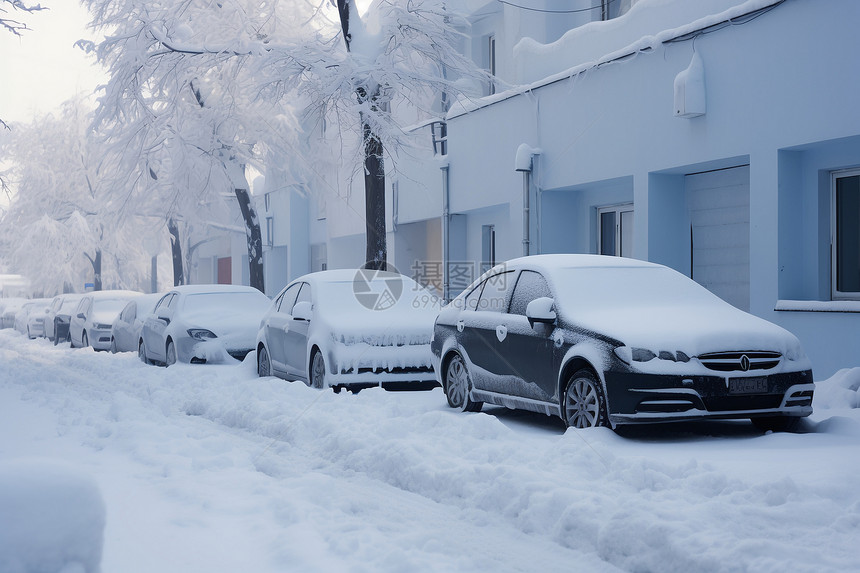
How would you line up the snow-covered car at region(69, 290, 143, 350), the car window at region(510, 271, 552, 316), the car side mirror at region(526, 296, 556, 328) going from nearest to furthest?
the car side mirror at region(526, 296, 556, 328), the car window at region(510, 271, 552, 316), the snow-covered car at region(69, 290, 143, 350)

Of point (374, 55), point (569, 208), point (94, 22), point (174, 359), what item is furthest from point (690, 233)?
point (94, 22)

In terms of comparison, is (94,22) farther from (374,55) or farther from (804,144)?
(804,144)

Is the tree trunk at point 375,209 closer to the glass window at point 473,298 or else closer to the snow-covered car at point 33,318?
the glass window at point 473,298

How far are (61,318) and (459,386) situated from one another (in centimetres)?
2082

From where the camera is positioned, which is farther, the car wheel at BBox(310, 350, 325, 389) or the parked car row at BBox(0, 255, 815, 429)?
the car wheel at BBox(310, 350, 325, 389)

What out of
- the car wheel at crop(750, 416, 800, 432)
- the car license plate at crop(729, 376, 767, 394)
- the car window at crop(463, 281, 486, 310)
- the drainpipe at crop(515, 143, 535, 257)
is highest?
the drainpipe at crop(515, 143, 535, 257)

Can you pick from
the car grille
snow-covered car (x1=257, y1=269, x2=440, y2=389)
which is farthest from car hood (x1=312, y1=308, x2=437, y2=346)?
the car grille

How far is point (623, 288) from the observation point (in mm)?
9336

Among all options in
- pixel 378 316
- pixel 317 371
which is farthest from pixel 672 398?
pixel 317 371

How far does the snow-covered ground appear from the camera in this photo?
4938 mm

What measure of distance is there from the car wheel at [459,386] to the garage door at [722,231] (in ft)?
18.1

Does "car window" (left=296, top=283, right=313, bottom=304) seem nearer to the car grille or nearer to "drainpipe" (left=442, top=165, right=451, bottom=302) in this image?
the car grille

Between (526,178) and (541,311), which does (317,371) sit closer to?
(541,311)

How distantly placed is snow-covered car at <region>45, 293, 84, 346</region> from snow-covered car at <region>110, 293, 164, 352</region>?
5.31m
